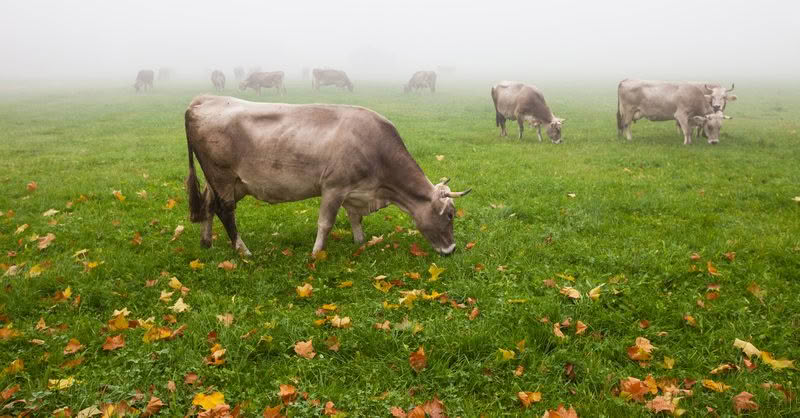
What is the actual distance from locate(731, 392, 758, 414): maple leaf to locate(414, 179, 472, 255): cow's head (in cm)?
365

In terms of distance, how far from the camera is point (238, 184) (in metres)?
6.98

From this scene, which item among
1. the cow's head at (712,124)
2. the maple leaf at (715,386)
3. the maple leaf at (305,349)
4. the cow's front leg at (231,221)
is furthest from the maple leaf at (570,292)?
the cow's head at (712,124)

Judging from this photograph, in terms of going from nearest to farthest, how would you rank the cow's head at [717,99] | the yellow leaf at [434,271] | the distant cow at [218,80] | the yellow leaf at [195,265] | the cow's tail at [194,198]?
the yellow leaf at [434,271]
the yellow leaf at [195,265]
the cow's tail at [194,198]
the cow's head at [717,99]
the distant cow at [218,80]

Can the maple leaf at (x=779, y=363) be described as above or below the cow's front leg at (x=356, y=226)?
below

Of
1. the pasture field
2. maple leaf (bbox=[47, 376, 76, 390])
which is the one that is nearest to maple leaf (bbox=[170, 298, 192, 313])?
the pasture field

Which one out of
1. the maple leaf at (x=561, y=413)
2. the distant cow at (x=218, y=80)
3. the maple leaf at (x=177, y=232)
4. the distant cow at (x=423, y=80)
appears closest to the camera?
the maple leaf at (x=561, y=413)

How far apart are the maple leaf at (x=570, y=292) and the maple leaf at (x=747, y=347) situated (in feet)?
4.69

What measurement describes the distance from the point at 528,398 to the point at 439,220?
319 cm

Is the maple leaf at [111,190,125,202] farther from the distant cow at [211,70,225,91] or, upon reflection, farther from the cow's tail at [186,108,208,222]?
the distant cow at [211,70,225,91]

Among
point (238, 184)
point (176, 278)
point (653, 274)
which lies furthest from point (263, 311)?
point (653, 274)

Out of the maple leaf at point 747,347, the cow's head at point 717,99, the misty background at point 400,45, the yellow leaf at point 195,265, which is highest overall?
the misty background at point 400,45

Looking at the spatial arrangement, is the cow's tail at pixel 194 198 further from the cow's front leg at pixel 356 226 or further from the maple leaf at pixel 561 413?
the maple leaf at pixel 561 413

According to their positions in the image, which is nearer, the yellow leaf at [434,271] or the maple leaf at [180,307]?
the maple leaf at [180,307]

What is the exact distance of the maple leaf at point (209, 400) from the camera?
3.82 m
